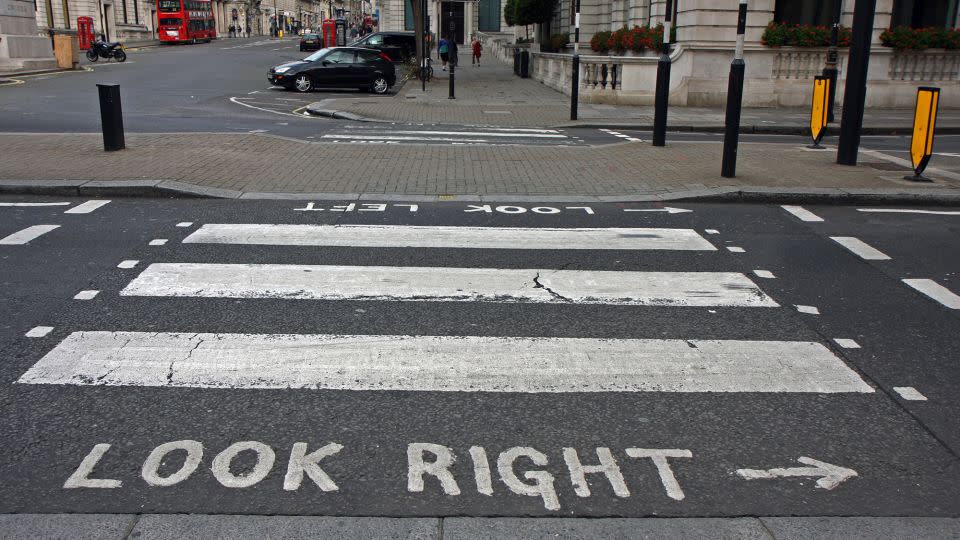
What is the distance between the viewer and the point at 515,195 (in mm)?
10039

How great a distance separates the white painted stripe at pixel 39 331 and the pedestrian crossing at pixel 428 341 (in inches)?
5.7

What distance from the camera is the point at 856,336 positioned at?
5.54 metres

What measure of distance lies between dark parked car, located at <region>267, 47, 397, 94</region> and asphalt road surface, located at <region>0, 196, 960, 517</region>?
20679 mm

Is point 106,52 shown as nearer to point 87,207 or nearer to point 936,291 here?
point 87,207

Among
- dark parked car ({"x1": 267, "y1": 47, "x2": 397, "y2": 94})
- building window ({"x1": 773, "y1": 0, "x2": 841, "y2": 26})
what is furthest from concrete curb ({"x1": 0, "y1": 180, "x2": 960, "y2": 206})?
dark parked car ({"x1": 267, "y1": 47, "x2": 397, "y2": 94})

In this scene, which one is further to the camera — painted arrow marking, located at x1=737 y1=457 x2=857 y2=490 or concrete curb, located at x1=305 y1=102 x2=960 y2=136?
concrete curb, located at x1=305 y1=102 x2=960 y2=136

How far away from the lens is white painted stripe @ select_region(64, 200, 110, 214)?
8.78m

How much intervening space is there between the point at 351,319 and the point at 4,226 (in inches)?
177

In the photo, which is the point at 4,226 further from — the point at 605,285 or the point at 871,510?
the point at 871,510

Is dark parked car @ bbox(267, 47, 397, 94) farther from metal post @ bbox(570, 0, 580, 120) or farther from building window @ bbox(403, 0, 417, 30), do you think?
building window @ bbox(403, 0, 417, 30)

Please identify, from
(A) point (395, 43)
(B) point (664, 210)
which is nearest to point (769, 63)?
(B) point (664, 210)

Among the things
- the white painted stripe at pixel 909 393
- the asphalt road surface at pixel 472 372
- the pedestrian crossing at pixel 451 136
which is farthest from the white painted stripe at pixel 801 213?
the pedestrian crossing at pixel 451 136

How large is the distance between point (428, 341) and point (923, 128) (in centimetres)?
874

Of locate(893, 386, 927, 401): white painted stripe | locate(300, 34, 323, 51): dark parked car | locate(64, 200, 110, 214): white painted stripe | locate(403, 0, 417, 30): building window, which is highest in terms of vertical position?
locate(403, 0, 417, 30): building window
